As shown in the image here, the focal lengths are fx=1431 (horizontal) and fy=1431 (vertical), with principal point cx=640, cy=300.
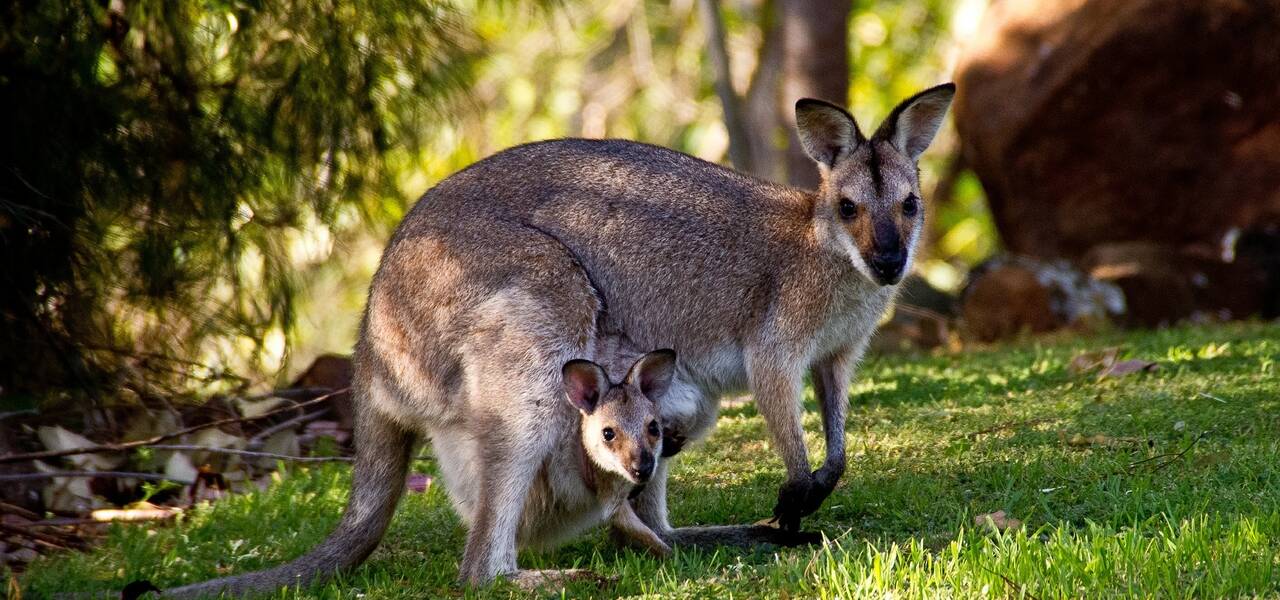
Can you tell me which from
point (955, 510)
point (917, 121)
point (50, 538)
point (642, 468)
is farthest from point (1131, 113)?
point (50, 538)

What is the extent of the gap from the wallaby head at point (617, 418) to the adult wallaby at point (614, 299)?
0.11m

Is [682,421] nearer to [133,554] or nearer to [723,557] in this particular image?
[723,557]

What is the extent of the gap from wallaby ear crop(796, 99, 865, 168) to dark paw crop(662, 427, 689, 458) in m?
1.32

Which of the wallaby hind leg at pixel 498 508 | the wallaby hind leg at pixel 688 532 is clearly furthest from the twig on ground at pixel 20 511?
the wallaby hind leg at pixel 688 532

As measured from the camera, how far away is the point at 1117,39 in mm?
10625

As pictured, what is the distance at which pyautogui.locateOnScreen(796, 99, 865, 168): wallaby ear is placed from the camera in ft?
18.4

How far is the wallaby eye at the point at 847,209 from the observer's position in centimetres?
558

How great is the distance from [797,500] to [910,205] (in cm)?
127

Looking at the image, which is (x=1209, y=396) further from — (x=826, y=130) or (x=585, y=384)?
(x=585, y=384)

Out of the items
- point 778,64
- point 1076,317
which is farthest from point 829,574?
point 778,64

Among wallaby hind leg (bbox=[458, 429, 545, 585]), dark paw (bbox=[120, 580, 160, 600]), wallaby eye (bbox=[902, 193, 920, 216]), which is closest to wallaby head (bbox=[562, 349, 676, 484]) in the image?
wallaby hind leg (bbox=[458, 429, 545, 585])

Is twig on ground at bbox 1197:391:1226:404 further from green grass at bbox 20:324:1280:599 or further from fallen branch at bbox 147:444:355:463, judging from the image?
fallen branch at bbox 147:444:355:463

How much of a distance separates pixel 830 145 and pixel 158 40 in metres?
3.86

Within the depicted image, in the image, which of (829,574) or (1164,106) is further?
(1164,106)
